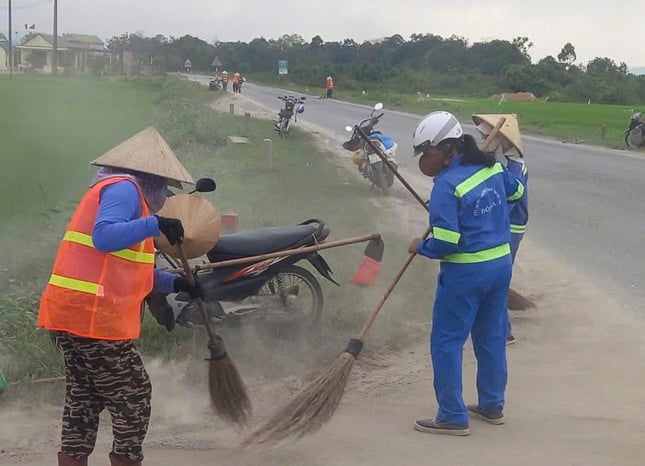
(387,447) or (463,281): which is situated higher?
(463,281)

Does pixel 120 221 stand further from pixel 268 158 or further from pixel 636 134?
pixel 636 134

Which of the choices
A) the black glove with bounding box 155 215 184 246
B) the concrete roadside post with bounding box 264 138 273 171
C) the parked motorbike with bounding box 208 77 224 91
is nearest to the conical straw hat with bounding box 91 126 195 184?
the black glove with bounding box 155 215 184 246

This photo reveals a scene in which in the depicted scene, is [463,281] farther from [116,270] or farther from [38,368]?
[38,368]

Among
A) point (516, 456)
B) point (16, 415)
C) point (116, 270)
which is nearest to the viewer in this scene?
point (116, 270)

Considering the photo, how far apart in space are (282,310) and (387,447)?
2.05 m

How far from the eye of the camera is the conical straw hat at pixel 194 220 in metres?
4.12

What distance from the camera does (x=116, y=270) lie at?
11.4 feet

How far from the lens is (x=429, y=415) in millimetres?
5059

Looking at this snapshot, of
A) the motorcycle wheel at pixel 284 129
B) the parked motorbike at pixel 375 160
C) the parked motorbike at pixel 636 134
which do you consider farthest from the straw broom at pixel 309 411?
the parked motorbike at pixel 636 134

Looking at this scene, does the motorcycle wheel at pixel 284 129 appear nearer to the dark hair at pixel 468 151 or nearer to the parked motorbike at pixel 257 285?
the parked motorbike at pixel 257 285

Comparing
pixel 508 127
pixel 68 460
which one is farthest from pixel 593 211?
pixel 68 460

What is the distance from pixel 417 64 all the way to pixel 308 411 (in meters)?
84.3

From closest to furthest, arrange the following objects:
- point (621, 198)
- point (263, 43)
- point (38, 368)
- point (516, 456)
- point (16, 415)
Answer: point (516, 456), point (16, 415), point (38, 368), point (621, 198), point (263, 43)

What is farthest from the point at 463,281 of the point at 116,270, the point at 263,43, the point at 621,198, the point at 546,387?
the point at 263,43
